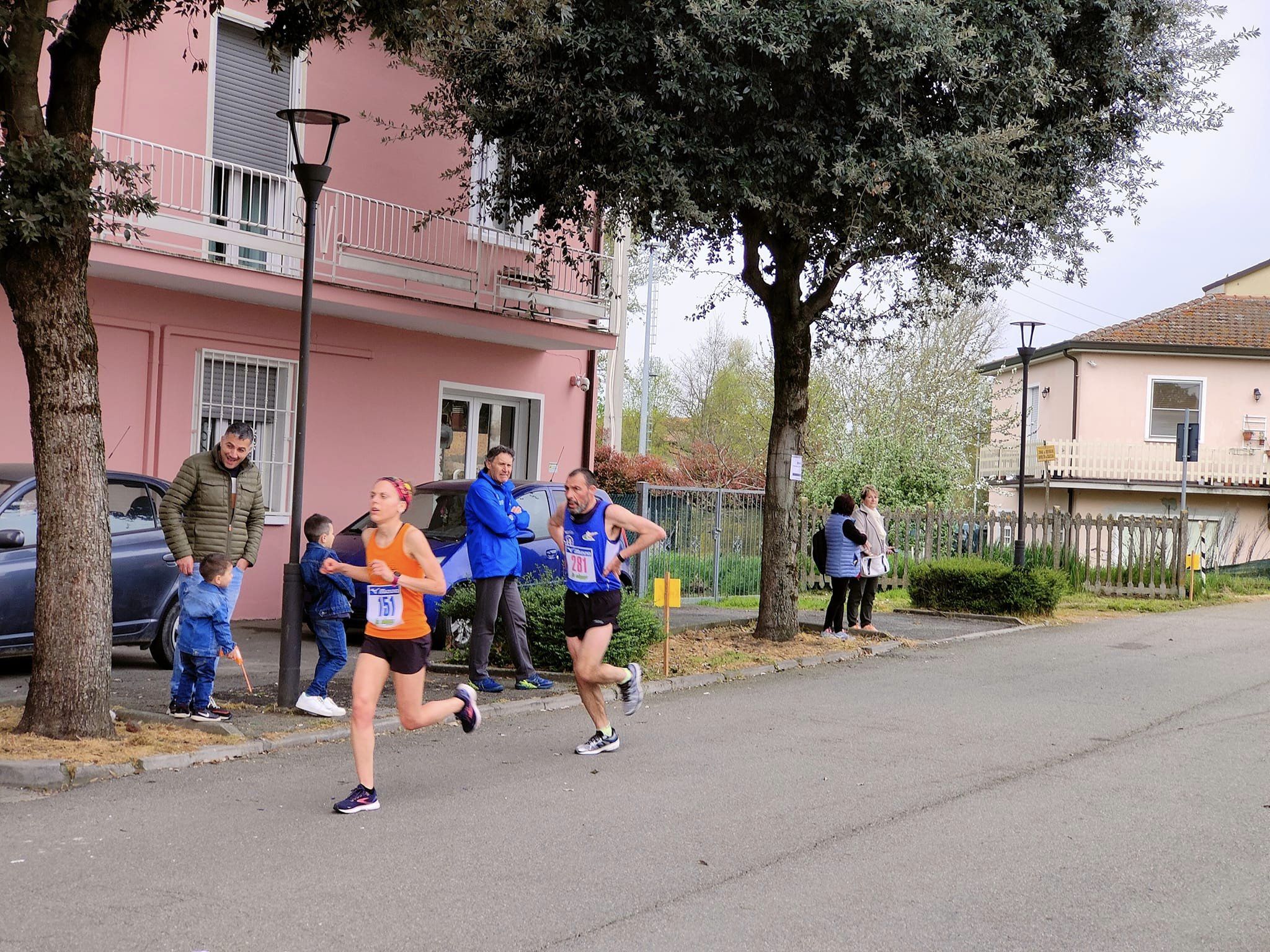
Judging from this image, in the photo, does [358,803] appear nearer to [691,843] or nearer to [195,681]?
[691,843]

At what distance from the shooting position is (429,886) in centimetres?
533

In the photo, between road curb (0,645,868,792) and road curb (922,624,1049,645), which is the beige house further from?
road curb (0,645,868,792)

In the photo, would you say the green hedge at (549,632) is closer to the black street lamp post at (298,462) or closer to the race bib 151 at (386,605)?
the black street lamp post at (298,462)

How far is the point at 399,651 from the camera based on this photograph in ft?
22.3

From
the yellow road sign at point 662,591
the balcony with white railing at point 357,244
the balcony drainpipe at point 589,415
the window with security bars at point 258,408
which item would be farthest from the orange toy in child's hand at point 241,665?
the balcony drainpipe at point 589,415

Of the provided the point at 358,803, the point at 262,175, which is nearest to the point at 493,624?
the point at 358,803

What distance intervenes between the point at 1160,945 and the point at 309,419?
41.5ft

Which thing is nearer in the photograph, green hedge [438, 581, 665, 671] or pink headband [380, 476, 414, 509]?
pink headband [380, 476, 414, 509]

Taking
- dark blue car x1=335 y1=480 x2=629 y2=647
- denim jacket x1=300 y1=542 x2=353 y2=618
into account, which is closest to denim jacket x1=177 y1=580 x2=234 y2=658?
denim jacket x1=300 y1=542 x2=353 y2=618

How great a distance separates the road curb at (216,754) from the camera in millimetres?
7035

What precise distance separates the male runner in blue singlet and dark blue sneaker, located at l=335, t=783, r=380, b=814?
1.90m

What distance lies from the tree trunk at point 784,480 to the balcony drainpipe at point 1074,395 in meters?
22.5

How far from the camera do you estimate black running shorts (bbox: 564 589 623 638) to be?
27.4 feet

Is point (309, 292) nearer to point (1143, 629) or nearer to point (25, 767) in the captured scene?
point (25, 767)
